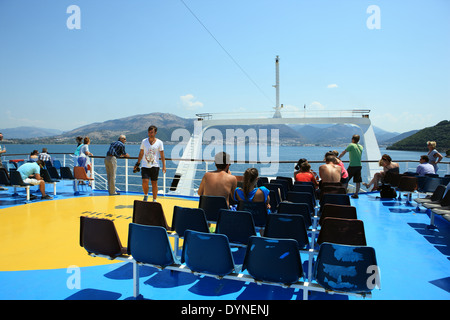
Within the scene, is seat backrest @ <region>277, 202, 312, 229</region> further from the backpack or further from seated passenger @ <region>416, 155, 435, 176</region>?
the backpack

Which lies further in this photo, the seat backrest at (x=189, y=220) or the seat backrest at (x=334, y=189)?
the seat backrest at (x=334, y=189)

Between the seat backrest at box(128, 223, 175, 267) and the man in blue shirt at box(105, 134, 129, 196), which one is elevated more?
the man in blue shirt at box(105, 134, 129, 196)

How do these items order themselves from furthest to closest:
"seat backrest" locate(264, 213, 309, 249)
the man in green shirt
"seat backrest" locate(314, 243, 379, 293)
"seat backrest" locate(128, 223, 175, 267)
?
the man in green shirt
"seat backrest" locate(264, 213, 309, 249)
"seat backrest" locate(128, 223, 175, 267)
"seat backrest" locate(314, 243, 379, 293)

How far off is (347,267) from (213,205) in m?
1.81

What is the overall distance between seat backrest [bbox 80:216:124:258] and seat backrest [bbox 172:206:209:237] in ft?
2.02

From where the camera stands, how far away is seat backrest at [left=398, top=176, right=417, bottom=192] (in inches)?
238

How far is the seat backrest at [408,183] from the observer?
19.8 ft

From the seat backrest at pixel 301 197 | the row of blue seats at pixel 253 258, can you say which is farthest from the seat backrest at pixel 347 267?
the seat backrest at pixel 301 197

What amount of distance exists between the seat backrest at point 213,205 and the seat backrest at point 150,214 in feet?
1.68

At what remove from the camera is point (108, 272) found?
3.01 m

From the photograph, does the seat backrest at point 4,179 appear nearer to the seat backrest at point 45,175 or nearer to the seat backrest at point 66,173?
the seat backrest at point 45,175

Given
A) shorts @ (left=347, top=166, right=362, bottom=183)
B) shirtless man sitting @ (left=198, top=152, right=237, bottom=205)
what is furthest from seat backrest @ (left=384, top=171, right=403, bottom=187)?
shirtless man sitting @ (left=198, top=152, right=237, bottom=205)
